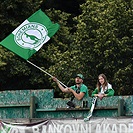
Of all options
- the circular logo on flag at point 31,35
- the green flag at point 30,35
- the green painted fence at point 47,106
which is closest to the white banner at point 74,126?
the green painted fence at point 47,106

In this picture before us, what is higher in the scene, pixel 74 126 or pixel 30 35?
pixel 30 35

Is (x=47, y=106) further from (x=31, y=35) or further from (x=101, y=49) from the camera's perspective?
(x=101, y=49)

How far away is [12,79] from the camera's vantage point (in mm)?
26547

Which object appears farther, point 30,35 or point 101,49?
point 101,49

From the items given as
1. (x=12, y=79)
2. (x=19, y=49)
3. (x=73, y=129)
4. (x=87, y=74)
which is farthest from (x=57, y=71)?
(x=73, y=129)

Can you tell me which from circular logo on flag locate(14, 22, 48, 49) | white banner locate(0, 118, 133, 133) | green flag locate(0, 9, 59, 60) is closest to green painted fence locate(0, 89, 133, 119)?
white banner locate(0, 118, 133, 133)

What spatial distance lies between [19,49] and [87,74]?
8259mm

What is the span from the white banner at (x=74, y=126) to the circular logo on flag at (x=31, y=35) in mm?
1789

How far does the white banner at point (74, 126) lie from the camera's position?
38.3 feet

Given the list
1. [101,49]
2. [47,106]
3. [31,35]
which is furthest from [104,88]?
[101,49]

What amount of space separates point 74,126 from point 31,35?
2.43 m

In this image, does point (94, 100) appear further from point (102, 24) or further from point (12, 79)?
point (12, 79)

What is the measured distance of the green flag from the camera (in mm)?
13555

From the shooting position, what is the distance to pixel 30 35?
13.6 m
